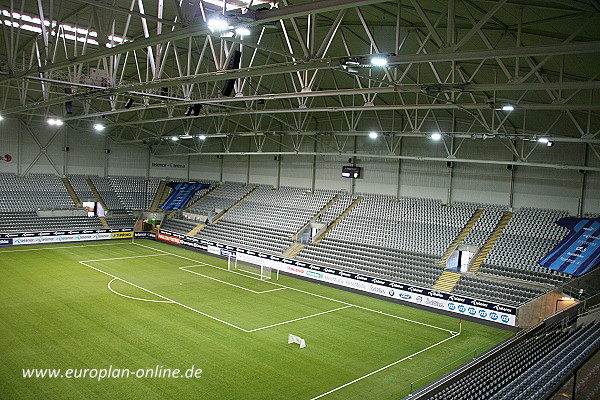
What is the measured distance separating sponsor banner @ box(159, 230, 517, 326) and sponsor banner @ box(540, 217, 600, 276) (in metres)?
4.12

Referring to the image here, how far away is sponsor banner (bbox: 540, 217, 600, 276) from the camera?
2225cm

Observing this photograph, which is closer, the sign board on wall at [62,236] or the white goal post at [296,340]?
the white goal post at [296,340]

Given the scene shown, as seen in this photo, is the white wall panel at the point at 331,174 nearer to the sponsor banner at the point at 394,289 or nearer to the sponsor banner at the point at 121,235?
the sponsor banner at the point at 394,289

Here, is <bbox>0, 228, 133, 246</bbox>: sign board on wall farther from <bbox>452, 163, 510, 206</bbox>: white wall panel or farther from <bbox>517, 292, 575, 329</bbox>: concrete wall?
<bbox>517, 292, 575, 329</bbox>: concrete wall

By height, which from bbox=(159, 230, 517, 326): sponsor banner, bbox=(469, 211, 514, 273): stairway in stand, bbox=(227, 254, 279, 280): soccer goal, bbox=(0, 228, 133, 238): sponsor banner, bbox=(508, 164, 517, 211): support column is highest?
bbox=(508, 164, 517, 211): support column

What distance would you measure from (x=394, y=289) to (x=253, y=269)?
33.8ft

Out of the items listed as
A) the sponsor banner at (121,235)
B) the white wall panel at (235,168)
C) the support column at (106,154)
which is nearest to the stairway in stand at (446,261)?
the white wall panel at (235,168)

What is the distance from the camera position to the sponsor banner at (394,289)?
21.5m

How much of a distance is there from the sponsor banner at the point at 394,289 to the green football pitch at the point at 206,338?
89 centimetres

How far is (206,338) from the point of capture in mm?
17438

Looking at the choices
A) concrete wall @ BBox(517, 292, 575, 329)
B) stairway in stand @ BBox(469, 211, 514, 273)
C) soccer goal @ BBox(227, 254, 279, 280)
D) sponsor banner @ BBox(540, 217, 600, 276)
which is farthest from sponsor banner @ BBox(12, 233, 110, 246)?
sponsor banner @ BBox(540, 217, 600, 276)

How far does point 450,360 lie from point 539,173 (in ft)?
52.0

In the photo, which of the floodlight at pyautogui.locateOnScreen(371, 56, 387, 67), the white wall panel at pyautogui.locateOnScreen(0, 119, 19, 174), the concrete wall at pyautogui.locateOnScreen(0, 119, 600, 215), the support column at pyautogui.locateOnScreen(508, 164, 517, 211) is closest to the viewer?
the floodlight at pyautogui.locateOnScreen(371, 56, 387, 67)

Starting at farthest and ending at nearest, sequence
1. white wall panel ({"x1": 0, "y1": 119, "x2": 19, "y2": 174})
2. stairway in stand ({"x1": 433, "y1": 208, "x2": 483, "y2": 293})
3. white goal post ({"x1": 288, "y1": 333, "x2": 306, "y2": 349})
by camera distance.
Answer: white wall panel ({"x1": 0, "y1": 119, "x2": 19, "y2": 174}) → stairway in stand ({"x1": 433, "y1": 208, "x2": 483, "y2": 293}) → white goal post ({"x1": 288, "y1": 333, "x2": 306, "y2": 349})
